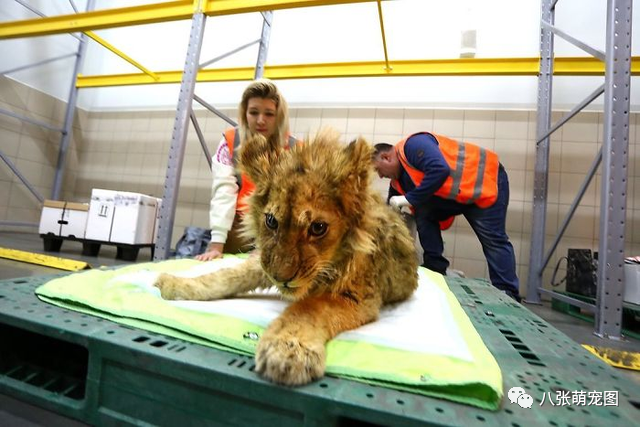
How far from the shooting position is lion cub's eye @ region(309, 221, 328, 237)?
847 millimetres

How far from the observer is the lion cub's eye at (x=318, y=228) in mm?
847

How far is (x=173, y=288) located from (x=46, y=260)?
2113mm

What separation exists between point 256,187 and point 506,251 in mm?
2555

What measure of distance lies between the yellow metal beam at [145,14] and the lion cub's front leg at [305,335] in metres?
2.22

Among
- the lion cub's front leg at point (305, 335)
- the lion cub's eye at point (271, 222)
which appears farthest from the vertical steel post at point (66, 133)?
the lion cub's front leg at point (305, 335)

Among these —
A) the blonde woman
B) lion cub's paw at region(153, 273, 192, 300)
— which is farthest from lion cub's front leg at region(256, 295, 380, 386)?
the blonde woman

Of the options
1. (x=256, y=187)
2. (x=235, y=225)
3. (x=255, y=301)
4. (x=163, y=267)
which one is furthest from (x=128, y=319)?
(x=235, y=225)

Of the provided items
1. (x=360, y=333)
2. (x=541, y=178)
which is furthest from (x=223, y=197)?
(x=541, y=178)

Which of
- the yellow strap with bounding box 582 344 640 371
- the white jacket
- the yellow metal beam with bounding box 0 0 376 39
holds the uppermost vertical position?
the yellow metal beam with bounding box 0 0 376 39

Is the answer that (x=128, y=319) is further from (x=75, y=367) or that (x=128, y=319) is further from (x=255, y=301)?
(x=255, y=301)

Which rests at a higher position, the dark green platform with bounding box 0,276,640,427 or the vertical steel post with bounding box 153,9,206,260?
the vertical steel post with bounding box 153,9,206,260

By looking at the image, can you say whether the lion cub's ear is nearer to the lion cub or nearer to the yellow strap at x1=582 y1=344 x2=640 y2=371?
the lion cub

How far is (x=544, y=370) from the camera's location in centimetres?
82

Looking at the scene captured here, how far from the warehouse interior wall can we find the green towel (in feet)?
8.80
